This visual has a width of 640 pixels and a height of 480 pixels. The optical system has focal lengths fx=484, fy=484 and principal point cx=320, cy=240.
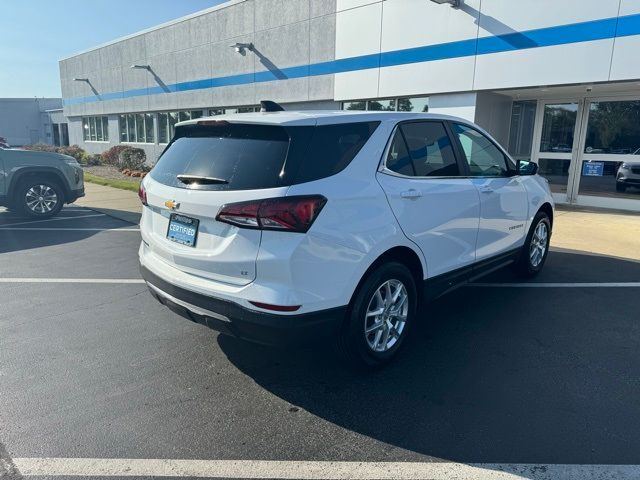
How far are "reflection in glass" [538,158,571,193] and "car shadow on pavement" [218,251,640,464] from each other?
795 centimetres

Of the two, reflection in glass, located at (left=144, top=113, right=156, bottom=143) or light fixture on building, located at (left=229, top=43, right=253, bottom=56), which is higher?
light fixture on building, located at (left=229, top=43, right=253, bottom=56)

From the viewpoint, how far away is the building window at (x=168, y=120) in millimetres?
22016

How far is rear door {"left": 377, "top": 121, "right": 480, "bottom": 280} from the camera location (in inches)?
138

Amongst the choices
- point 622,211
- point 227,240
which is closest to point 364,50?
point 622,211

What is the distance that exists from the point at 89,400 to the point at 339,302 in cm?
177

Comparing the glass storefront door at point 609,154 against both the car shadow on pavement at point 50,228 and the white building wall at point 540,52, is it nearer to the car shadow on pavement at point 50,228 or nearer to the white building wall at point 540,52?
the white building wall at point 540,52

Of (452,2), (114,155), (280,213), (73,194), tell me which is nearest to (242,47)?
(452,2)

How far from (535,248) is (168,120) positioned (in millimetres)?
20683

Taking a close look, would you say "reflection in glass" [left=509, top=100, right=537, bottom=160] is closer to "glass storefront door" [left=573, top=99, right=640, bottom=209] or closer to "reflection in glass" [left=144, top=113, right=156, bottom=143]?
"glass storefront door" [left=573, top=99, right=640, bottom=209]

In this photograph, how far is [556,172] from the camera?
12.2 meters

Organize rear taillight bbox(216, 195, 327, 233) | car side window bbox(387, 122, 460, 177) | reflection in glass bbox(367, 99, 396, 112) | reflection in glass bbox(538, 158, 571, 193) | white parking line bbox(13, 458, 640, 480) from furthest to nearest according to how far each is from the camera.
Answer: reflection in glass bbox(367, 99, 396, 112) → reflection in glass bbox(538, 158, 571, 193) → car side window bbox(387, 122, 460, 177) → rear taillight bbox(216, 195, 327, 233) → white parking line bbox(13, 458, 640, 480)

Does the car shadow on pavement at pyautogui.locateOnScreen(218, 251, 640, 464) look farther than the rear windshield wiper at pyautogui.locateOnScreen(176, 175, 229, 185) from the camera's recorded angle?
No

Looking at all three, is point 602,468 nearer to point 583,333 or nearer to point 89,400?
point 583,333

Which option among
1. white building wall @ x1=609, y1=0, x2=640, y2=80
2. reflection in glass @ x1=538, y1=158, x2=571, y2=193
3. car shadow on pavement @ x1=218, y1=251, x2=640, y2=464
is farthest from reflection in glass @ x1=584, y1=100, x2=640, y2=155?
car shadow on pavement @ x1=218, y1=251, x2=640, y2=464
